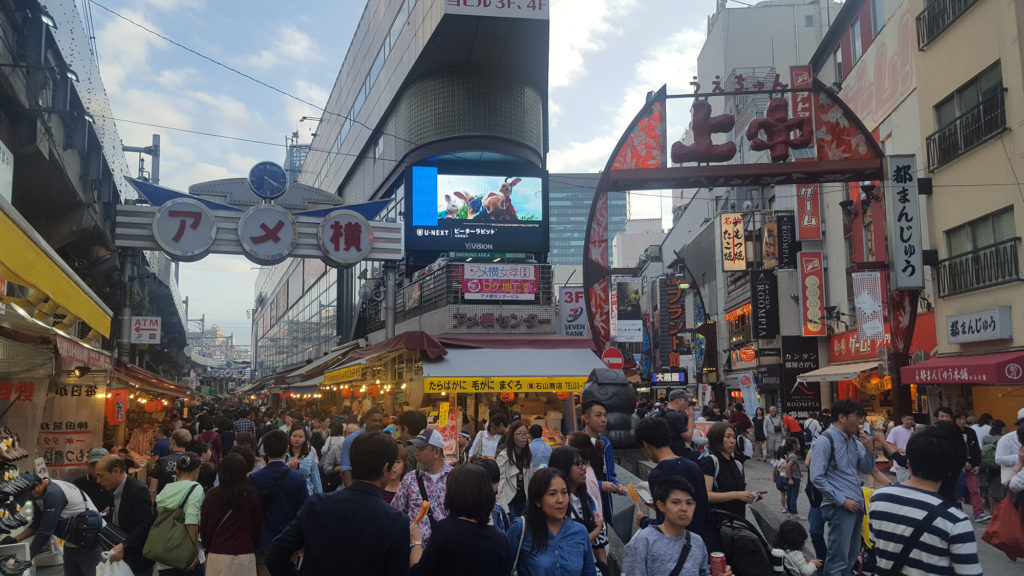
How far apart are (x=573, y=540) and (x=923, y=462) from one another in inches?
72.6

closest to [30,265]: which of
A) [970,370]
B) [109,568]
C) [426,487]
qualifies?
[109,568]

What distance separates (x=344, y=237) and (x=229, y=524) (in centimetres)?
1782

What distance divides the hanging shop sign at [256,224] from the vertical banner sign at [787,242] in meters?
15.6

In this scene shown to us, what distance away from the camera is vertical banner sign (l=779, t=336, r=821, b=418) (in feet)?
96.2

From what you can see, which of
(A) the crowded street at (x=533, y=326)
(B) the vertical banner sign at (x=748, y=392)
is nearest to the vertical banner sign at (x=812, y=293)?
(A) the crowded street at (x=533, y=326)

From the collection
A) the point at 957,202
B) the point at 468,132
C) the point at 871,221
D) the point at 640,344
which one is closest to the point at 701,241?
the point at 640,344

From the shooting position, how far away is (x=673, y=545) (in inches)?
161

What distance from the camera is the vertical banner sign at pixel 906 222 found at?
58.4 ft

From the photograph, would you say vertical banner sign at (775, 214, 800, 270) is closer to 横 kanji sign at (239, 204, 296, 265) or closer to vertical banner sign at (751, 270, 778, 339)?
vertical banner sign at (751, 270, 778, 339)

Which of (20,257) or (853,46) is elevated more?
(853,46)

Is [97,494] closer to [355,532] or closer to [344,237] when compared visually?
[355,532]

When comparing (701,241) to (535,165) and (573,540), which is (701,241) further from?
(573,540)

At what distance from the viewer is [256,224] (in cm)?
2205

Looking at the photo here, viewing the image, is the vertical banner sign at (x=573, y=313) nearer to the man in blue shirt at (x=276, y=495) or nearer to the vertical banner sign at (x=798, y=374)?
the vertical banner sign at (x=798, y=374)
